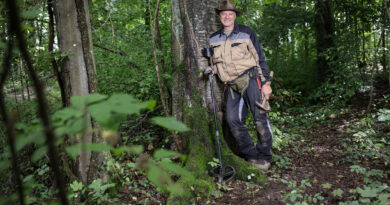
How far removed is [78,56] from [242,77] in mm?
2445

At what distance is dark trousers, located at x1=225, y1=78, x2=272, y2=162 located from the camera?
4.22 m

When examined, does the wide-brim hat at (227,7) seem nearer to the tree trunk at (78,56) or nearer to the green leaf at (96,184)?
the tree trunk at (78,56)

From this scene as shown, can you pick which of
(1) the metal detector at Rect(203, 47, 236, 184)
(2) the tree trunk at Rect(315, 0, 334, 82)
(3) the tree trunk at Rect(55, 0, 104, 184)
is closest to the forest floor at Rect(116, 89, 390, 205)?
(1) the metal detector at Rect(203, 47, 236, 184)

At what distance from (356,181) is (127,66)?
4.14 metres

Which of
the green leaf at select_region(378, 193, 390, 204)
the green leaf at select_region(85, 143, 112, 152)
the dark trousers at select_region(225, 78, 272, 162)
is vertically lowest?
the green leaf at select_region(378, 193, 390, 204)

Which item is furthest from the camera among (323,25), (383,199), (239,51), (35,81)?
(323,25)

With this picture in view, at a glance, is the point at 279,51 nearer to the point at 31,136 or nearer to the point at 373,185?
the point at 373,185

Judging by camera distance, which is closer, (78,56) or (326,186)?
(326,186)

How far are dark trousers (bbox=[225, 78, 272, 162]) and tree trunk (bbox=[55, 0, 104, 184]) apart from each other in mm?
2073

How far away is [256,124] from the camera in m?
4.27

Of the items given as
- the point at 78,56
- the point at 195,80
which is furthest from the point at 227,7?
the point at 78,56

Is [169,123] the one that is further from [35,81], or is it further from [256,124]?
[256,124]

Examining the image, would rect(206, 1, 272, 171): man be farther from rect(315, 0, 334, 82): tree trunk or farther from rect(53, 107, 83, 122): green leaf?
rect(315, 0, 334, 82): tree trunk

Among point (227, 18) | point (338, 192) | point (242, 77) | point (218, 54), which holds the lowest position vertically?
point (338, 192)
